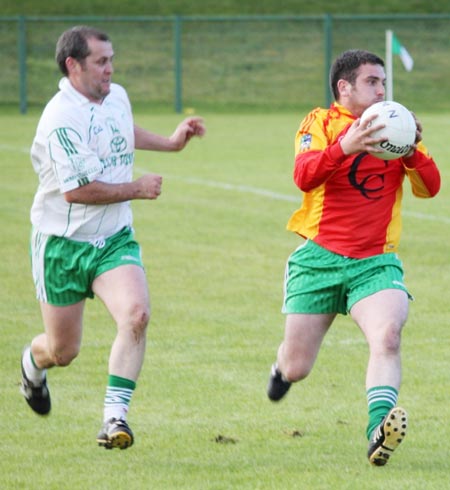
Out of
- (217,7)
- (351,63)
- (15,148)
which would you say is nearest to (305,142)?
(351,63)

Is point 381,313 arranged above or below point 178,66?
above

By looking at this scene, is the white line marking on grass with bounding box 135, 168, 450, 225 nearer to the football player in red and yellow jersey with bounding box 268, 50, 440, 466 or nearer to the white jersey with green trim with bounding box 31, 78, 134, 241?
the football player in red and yellow jersey with bounding box 268, 50, 440, 466

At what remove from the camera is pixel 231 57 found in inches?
1606

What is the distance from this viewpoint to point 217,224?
1570 cm

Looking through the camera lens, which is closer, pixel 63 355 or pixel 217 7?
pixel 63 355

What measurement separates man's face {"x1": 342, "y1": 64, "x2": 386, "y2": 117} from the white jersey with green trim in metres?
1.18

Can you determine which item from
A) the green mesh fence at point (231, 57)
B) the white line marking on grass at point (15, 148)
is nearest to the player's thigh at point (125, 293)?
the white line marking on grass at point (15, 148)

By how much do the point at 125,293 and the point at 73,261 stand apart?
0.39 metres

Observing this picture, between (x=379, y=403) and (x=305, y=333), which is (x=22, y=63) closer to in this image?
(x=305, y=333)

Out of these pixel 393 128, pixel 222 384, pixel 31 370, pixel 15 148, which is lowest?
pixel 15 148

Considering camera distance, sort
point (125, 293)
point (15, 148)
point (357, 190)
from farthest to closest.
A: point (15, 148), point (357, 190), point (125, 293)

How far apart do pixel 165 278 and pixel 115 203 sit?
537 centimetres

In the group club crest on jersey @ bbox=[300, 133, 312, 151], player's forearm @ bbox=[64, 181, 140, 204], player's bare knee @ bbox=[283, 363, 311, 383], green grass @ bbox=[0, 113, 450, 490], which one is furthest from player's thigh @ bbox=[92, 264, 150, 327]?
club crest on jersey @ bbox=[300, 133, 312, 151]

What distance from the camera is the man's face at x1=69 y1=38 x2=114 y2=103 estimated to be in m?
6.81
